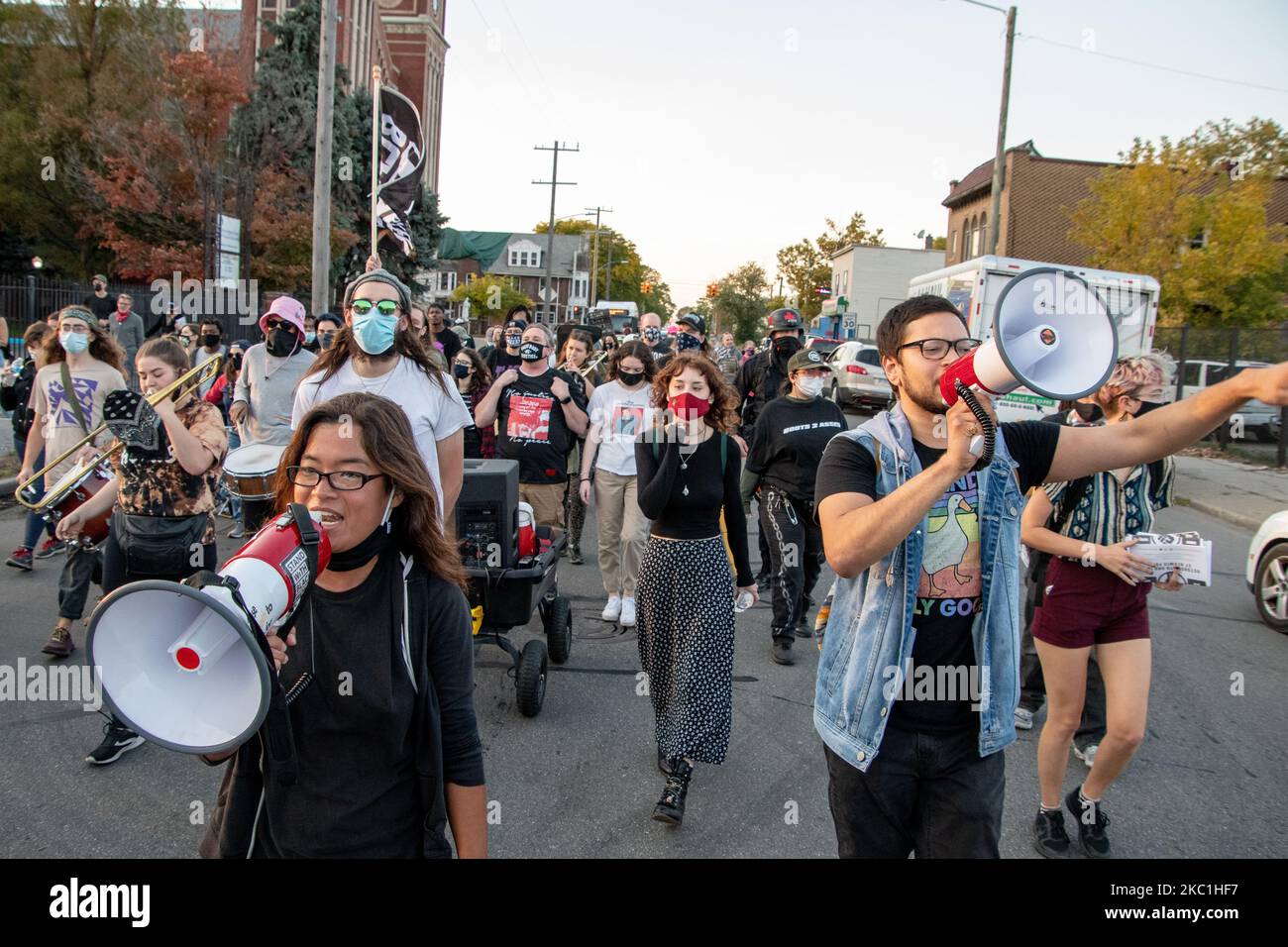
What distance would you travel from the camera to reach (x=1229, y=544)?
10.8 m

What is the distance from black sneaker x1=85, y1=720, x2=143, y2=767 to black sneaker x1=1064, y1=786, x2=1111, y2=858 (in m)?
4.09

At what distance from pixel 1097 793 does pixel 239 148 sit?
29.3 m

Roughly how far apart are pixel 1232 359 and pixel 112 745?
20.2 metres

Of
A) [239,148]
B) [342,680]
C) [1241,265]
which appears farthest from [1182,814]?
[239,148]

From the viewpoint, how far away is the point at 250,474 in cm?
402

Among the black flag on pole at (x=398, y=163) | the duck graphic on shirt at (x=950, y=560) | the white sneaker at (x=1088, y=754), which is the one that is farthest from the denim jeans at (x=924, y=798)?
the black flag on pole at (x=398, y=163)

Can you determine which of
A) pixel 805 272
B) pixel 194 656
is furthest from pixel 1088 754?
pixel 805 272

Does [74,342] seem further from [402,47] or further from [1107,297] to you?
[402,47]

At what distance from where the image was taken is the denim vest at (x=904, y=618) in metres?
2.29

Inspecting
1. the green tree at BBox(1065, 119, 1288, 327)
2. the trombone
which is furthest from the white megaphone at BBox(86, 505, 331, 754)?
the green tree at BBox(1065, 119, 1288, 327)

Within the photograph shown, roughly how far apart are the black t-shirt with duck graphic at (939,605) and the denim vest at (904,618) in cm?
2

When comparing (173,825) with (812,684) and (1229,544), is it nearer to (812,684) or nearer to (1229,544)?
(812,684)

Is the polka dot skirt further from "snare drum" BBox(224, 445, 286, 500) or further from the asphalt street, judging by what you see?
A: "snare drum" BBox(224, 445, 286, 500)

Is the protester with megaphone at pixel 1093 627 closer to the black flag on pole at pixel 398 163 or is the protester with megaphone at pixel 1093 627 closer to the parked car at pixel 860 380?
the black flag on pole at pixel 398 163
